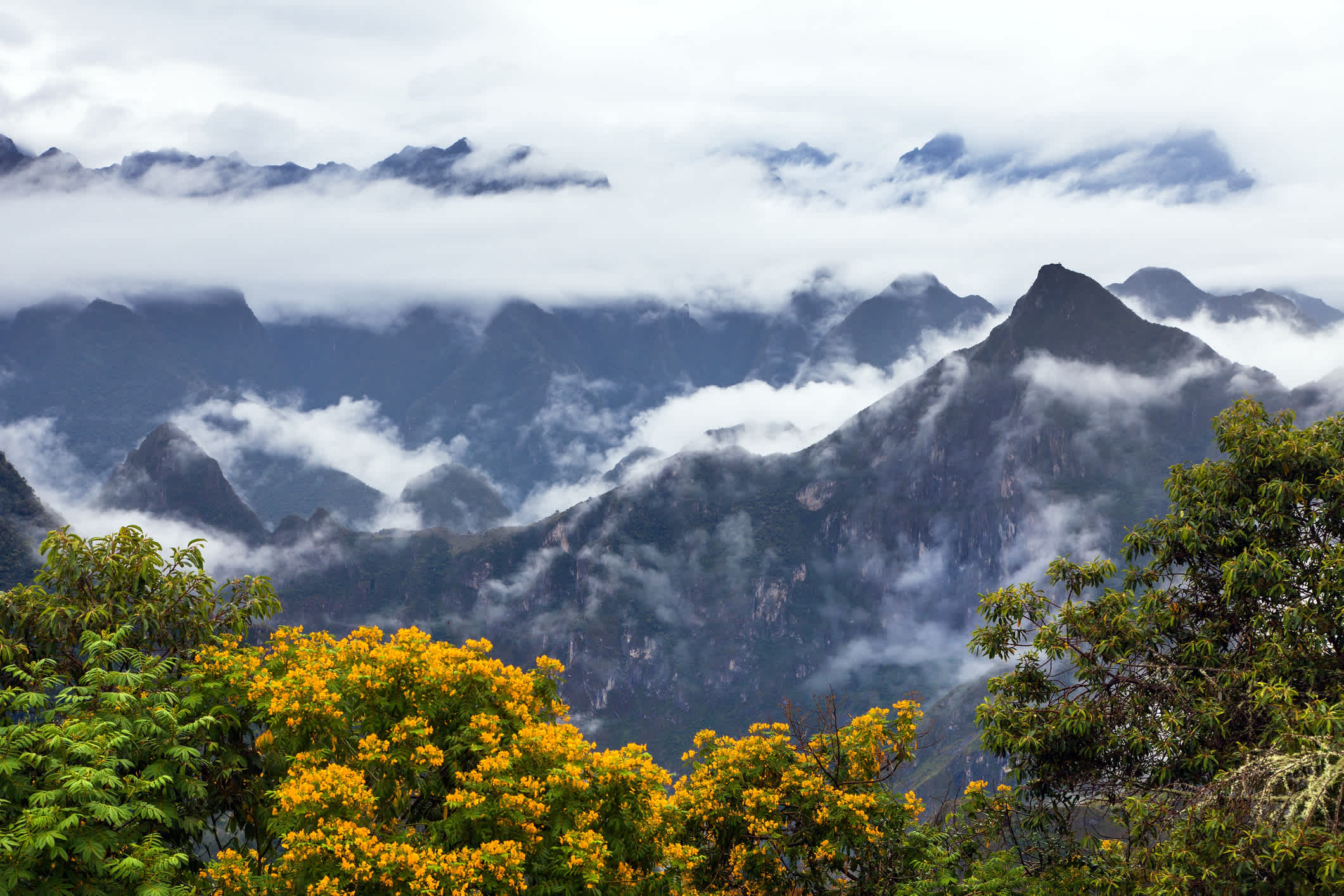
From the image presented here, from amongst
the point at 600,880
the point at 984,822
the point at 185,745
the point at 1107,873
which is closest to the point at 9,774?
the point at 185,745

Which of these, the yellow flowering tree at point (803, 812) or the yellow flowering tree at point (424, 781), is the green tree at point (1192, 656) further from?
the yellow flowering tree at point (424, 781)

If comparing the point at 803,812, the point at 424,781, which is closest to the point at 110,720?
the point at 424,781

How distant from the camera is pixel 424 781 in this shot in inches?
571

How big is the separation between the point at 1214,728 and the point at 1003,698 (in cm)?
352

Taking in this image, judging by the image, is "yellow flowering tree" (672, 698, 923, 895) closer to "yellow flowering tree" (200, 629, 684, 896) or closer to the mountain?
"yellow flowering tree" (200, 629, 684, 896)

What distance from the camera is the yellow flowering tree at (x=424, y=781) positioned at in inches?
456

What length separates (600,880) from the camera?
12.9 metres

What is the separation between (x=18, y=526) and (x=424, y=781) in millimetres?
139892

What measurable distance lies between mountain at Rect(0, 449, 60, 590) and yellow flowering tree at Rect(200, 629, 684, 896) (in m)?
120

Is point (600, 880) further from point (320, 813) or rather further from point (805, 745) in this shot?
point (805, 745)

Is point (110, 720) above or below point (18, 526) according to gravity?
above

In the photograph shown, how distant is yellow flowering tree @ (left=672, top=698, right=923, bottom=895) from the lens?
17594 millimetres

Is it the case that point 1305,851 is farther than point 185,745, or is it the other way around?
point 185,745

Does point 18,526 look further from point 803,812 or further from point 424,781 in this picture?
point 803,812
